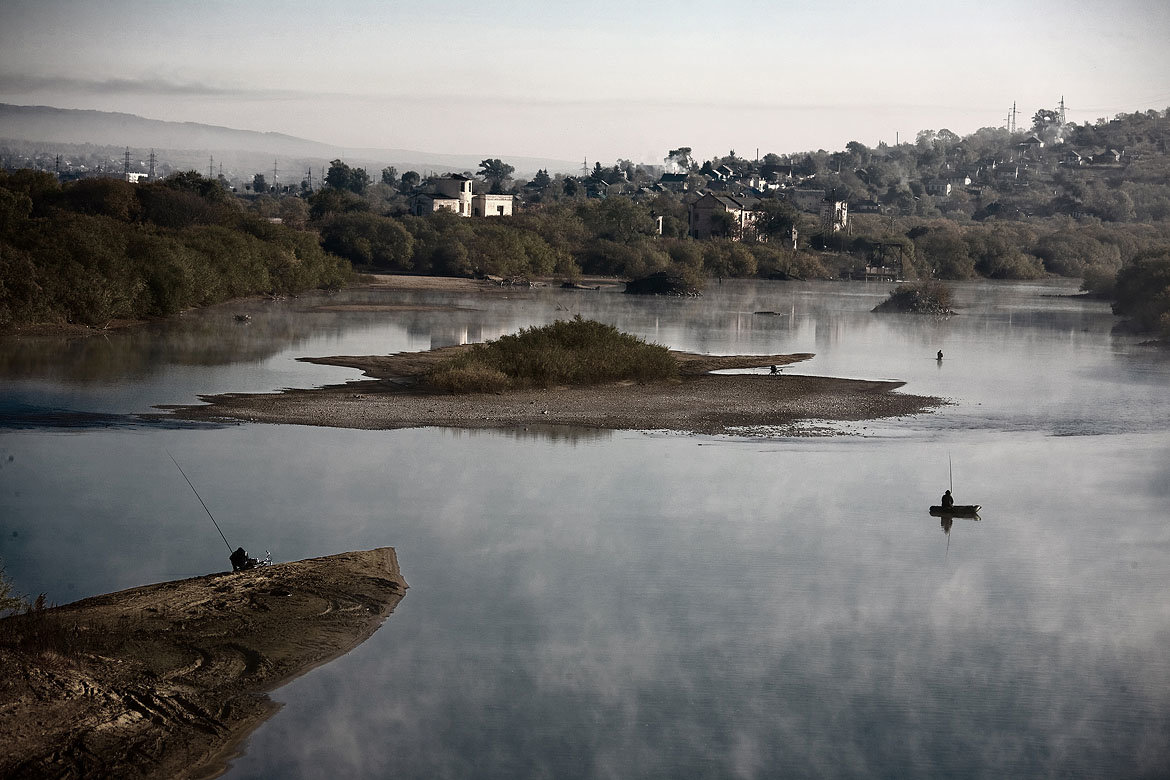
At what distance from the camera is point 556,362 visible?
109 feet

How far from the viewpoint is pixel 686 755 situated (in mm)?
10898

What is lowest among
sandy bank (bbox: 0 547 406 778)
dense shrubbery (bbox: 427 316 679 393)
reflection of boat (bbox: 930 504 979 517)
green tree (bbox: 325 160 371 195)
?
sandy bank (bbox: 0 547 406 778)

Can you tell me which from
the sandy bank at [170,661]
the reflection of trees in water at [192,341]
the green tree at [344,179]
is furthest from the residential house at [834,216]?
the sandy bank at [170,661]

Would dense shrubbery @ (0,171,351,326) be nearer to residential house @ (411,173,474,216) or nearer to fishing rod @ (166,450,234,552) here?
fishing rod @ (166,450,234,552)

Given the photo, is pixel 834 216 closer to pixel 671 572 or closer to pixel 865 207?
pixel 865 207

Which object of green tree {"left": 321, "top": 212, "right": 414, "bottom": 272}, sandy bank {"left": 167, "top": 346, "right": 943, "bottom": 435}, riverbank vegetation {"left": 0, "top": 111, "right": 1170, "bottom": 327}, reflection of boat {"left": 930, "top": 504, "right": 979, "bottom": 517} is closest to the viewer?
reflection of boat {"left": 930, "top": 504, "right": 979, "bottom": 517}

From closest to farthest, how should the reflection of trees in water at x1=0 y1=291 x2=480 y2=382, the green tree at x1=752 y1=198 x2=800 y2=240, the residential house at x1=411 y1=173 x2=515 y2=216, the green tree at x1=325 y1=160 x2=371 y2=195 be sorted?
the reflection of trees in water at x1=0 y1=291 x2=480 y2=382, the residential house at x1=411 y1=173 x2=515 y2=216, the green tree at x1=752 y1=198 x2=800 y2=240, the green tree at x1=325 y1=160 x2=371 y2=195

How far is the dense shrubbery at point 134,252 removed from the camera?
43.8 metres

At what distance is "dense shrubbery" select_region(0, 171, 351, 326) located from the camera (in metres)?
43.8

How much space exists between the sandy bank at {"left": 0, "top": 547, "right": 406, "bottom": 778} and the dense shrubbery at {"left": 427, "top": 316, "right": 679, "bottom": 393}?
1611 centimetres

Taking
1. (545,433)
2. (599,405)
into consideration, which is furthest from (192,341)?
(545,433)

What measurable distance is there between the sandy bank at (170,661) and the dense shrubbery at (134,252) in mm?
31081

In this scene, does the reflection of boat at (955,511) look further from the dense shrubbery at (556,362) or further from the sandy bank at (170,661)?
the dense shrubbery at (556,362)

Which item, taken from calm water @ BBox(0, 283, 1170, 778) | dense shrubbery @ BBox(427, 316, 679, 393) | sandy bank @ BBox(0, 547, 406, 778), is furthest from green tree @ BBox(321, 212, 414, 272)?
sandy bank @ BBox(0, 547, 406, 778)
